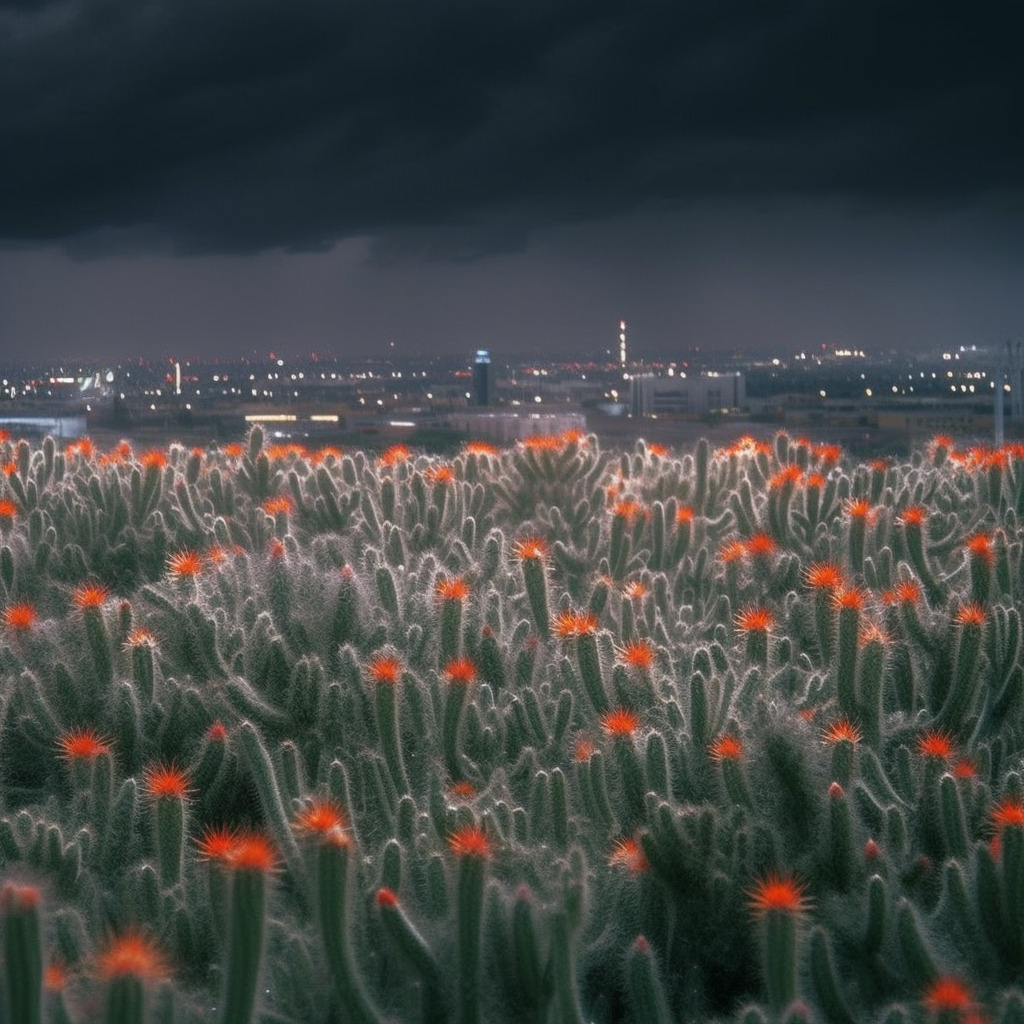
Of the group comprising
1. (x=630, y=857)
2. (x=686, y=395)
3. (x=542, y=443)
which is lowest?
(x=630, y=857)

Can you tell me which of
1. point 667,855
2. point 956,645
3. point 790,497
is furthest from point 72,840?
point 790,497

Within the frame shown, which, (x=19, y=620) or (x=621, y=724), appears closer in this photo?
(x=621, y=724)

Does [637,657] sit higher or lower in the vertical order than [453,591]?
lower

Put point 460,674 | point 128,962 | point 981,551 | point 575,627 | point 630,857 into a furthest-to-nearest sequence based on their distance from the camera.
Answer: point 981,551, point 575,627, point 460,674, point 630,857, point 128,962

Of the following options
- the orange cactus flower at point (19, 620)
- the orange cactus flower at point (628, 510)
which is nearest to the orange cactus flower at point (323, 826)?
the orange cactus flower at point (19, 620)

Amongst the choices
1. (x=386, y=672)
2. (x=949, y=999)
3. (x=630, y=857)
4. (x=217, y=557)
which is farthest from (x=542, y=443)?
(x=949, y=999)

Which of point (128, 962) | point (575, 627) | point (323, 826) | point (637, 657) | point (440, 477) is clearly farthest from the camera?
point (440, 477)

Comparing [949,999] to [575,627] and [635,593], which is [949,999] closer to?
[575,627]
